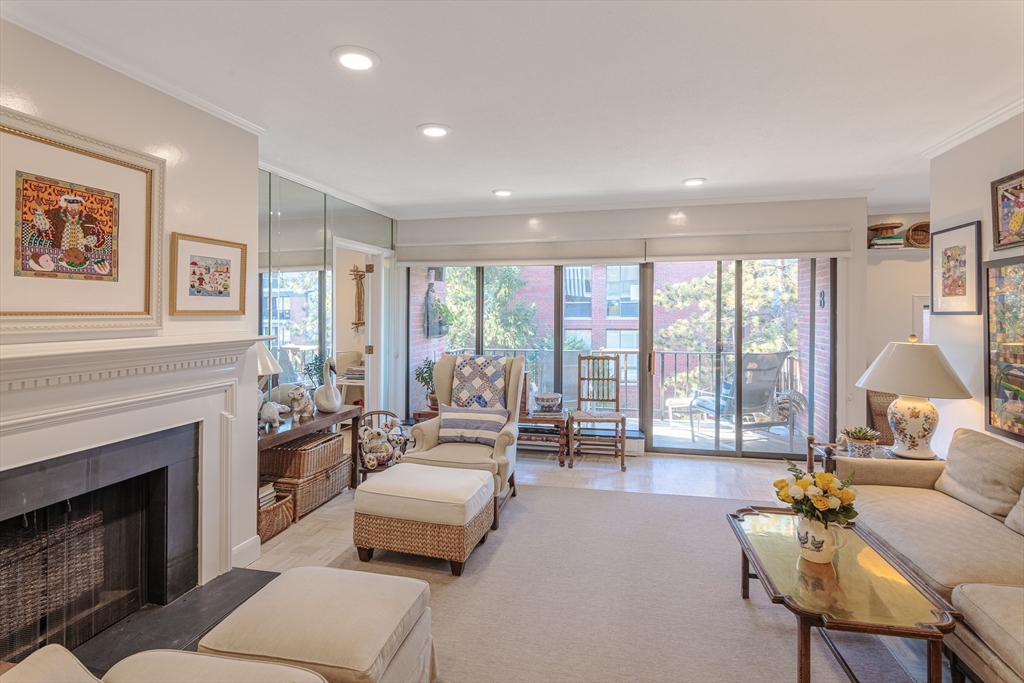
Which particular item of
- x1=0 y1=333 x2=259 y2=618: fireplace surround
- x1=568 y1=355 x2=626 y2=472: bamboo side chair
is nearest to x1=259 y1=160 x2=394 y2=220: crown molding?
x1=0 y1=333 x2=259 y2=618: fireplace surround

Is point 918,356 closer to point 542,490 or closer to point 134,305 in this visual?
point 542,490

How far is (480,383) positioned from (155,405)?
7.13 feet

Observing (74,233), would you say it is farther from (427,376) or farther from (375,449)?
(427,376)

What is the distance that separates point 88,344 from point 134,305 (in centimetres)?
28

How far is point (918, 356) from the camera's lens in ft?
10.0

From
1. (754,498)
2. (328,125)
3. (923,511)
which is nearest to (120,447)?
(328,125)

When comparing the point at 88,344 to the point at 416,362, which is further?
the point at 416,362

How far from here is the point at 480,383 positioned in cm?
402

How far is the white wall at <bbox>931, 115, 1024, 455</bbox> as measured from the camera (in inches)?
110

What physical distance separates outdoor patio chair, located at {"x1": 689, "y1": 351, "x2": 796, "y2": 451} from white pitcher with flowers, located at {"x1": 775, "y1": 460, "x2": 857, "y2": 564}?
3.01 m

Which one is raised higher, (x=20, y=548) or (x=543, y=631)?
(x=20, y=548)

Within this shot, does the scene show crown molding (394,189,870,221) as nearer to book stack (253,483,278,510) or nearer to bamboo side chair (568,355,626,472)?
bamboo side chair (568,355,626,472)

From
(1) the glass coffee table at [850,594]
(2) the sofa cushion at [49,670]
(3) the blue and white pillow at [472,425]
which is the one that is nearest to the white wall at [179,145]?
(2) the sofa cushion at [49,670]

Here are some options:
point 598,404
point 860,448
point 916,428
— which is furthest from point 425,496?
point 916,428
